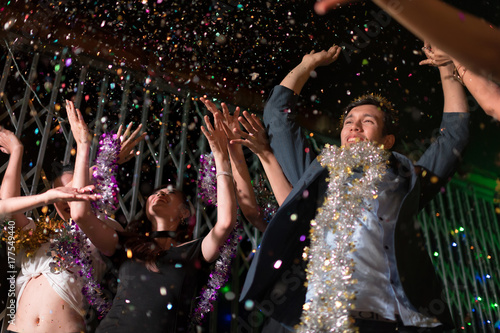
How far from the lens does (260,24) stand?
3.62 meters

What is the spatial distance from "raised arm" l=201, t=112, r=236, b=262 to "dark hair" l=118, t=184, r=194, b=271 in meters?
0.26

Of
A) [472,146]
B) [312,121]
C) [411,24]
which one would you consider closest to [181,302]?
[411,24]

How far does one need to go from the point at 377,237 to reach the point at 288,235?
0.33m

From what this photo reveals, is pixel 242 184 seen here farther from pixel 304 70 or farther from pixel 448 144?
pixel 448 144

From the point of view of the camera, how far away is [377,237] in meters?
1.78

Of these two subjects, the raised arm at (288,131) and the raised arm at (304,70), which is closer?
the raised arm at (288,131)

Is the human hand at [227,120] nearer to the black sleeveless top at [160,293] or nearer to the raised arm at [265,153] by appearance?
the raised arm at [265,153]

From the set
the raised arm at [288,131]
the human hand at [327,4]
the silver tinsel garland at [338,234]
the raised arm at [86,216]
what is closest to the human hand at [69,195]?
the raised arm at [86,216]

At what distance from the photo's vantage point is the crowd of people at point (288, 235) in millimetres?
1646

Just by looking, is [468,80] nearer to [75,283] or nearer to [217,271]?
[217,271]

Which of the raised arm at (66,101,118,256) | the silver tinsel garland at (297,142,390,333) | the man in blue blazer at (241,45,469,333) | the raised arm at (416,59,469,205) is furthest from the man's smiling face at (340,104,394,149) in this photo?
the raised arm at (66,101,118,256)

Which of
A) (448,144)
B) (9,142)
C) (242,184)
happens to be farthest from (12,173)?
(448,144)

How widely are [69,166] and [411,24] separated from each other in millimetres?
2787

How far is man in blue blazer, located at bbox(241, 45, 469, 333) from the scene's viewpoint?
1.62 m
